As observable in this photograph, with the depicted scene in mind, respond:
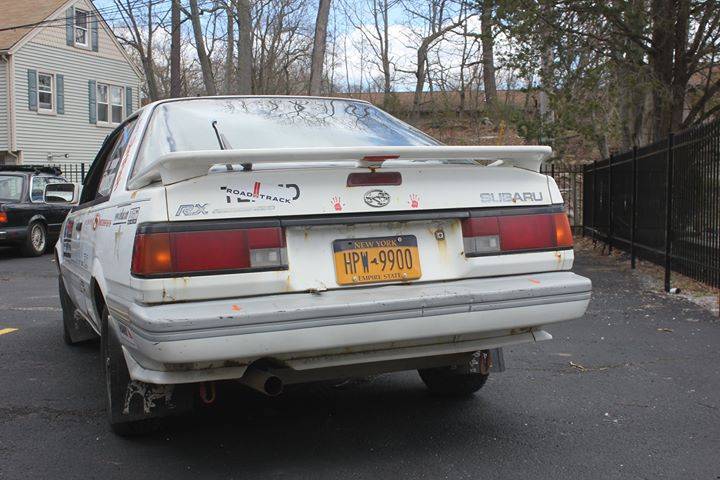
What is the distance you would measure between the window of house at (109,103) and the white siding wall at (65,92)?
0.30 metres

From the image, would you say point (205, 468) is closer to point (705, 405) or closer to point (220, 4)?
point (705, 405)

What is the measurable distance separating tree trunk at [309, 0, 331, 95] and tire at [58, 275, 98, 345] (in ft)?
52.4

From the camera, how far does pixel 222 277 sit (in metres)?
2.83

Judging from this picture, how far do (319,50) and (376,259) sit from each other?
19.2 meters

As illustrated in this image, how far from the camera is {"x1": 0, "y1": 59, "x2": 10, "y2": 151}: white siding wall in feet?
82.0

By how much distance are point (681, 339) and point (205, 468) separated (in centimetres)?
416

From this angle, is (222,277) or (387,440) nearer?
(222,277)

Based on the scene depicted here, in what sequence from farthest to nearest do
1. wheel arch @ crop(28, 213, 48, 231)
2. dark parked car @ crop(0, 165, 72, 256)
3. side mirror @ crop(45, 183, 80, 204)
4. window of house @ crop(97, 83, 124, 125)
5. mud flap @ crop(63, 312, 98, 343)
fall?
window of house @ crop(97, 83, 124, 125), wheel arch @ crop(28, 213, 48, 231), dark parked car @ crop(0, 165, 72, 256), side mirror @ crop(45, 183, 80, 204), mud flap @ crop(63, 312, 98, 343)

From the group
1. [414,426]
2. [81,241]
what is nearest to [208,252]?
[414,426]

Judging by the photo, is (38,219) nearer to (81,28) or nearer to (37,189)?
(37,189)

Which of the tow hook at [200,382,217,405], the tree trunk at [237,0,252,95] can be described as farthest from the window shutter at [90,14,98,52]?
the tow hook at [200,382,217,405]

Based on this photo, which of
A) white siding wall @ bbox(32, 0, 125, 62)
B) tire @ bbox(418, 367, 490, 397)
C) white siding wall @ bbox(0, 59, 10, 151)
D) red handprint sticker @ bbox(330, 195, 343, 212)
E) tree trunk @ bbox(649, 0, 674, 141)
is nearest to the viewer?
red handprint sticker @ bbox(330, 195, 343, 212)

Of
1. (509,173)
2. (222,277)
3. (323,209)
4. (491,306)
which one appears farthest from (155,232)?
(509,173)

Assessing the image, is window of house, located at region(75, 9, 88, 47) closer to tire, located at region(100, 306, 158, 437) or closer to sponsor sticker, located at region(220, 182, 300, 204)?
tire, located at region(100, 306, 158, 437)
